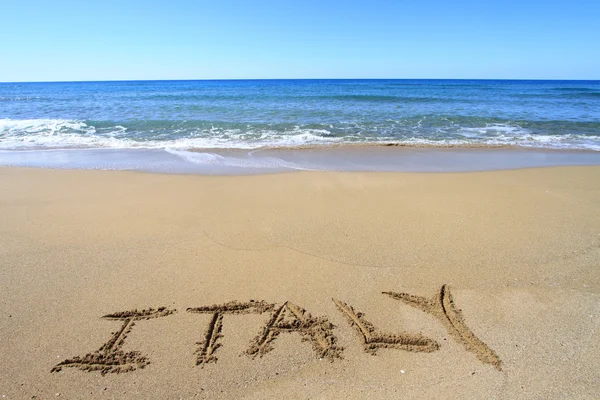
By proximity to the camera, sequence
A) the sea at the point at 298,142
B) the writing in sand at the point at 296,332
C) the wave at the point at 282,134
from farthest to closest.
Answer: the wave at the point at 282,134, the sea at the point at 298,142, the writing in sand at the point at 296,332

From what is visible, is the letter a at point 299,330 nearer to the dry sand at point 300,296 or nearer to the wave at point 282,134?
the dry sand at point 300,296

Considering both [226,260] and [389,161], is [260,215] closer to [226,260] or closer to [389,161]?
[226,260]

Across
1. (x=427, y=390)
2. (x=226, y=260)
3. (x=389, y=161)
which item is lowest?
(x=427, y=390)

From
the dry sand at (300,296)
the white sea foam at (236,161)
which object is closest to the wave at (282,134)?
the white sea foam at (236,161)

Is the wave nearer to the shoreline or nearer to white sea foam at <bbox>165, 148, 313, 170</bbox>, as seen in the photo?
the shoreline

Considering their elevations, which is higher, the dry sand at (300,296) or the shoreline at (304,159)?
the shoreline at (304,159)

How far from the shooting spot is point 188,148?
9.52 metres

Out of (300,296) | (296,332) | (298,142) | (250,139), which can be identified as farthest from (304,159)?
(296,332)

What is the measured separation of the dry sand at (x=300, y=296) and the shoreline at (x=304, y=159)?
6.49 ft

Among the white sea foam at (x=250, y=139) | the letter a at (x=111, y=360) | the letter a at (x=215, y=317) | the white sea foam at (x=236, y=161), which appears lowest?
the letter a at (x=111, y=360)

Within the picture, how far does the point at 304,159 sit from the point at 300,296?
215 inches

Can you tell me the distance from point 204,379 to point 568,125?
16.2m

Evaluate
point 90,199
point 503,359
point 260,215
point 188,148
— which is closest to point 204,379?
point 503,359

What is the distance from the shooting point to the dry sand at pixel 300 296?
2.26 m
